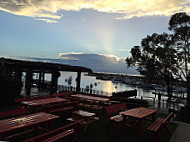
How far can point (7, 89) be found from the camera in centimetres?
948

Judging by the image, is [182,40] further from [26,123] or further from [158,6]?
[26,123]

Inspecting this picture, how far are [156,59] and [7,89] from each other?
19.1 metres

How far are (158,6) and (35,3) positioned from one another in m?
9.72

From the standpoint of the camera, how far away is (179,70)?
59.0 feet

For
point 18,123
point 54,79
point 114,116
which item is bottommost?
point 114,116

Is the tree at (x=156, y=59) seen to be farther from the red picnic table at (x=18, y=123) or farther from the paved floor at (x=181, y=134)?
the red picnic table at (x=18, y=123)

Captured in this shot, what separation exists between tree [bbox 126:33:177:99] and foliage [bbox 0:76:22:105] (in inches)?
600

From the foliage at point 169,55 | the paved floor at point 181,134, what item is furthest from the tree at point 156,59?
the paved floor at point 181,134

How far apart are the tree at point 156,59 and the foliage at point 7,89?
50.0 ft

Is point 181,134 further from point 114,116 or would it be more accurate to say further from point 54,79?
point 54,79

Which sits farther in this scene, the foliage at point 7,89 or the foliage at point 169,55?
the foliage at point 169,55

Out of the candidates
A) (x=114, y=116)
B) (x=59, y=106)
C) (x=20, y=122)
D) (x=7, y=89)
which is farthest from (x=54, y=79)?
(x=20, y=122)

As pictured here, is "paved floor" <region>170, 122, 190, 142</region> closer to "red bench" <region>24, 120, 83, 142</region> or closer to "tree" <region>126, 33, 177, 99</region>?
"red bench" <region>24, 120, 83, 142</region>

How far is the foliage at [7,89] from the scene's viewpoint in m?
9.30
